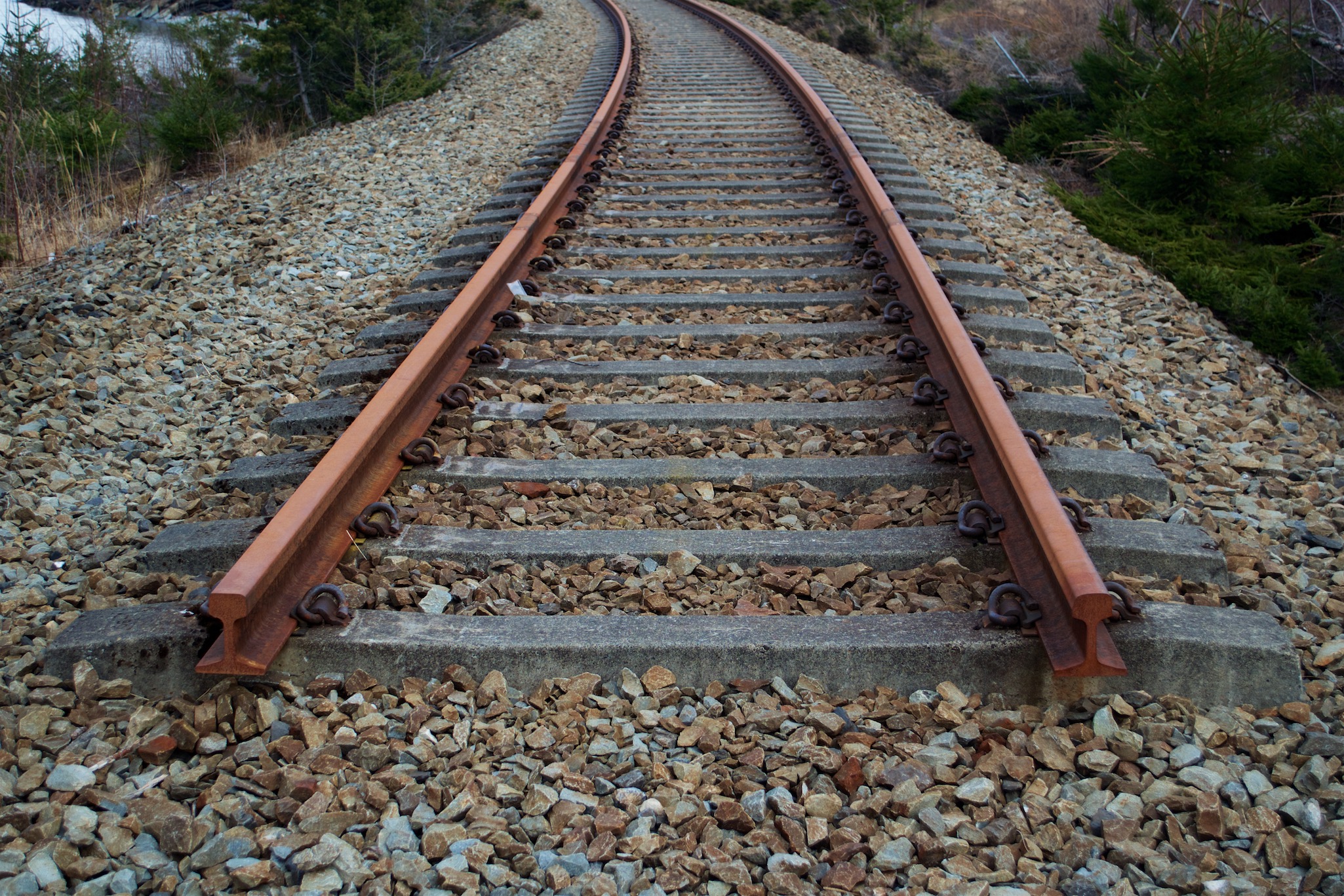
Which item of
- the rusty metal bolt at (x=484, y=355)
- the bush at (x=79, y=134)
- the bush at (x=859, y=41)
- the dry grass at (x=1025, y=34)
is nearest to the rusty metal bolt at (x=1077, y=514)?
the rusty metal bolt at (x=484, y=355)

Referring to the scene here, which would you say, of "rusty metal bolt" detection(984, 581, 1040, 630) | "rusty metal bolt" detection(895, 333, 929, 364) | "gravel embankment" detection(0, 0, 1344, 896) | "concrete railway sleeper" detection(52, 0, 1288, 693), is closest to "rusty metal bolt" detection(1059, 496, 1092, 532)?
"concrete railway sleeper" detection(52, 0, 1288, 693)

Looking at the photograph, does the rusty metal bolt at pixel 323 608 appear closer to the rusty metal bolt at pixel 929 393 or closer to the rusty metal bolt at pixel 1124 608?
the rusty metal bolt at pixel 1124 608

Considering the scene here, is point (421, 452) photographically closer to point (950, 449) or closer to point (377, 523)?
point (377, 523)

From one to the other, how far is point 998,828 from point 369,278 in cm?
451

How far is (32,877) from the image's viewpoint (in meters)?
1.79

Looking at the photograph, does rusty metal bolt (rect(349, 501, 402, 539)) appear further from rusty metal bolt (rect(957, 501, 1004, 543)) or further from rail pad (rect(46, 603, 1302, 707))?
rusty metal bolt (rect(957, 501, 1004, 543))

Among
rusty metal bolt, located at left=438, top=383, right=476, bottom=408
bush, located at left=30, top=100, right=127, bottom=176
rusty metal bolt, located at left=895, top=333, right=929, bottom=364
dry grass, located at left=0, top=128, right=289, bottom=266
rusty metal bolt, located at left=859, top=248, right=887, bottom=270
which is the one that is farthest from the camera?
bush, located at left=30, top=100, right=127, bottom=176

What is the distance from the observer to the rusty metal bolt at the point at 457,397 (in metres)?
3.53

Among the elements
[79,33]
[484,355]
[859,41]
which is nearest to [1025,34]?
[859,41]

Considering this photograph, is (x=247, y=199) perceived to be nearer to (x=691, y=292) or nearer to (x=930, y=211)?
(x=691, y=292)

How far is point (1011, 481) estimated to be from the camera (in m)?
2.67

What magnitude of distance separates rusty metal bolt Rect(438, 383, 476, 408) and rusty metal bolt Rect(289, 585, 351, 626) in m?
1.20

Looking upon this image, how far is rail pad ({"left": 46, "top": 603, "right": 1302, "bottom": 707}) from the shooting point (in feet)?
7.34

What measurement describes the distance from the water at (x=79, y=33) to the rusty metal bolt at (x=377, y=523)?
9.62 metres
